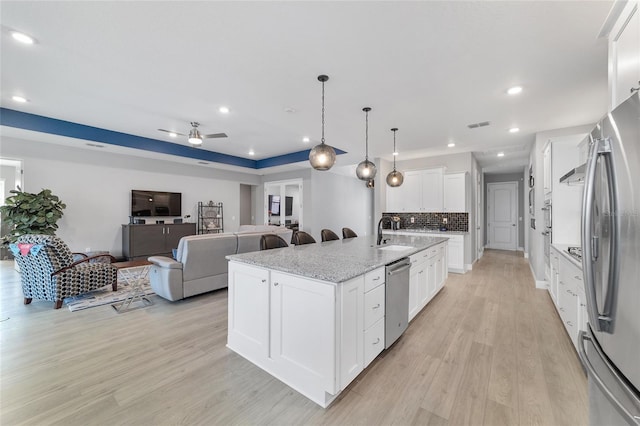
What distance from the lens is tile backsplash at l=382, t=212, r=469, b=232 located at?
613 centimetres

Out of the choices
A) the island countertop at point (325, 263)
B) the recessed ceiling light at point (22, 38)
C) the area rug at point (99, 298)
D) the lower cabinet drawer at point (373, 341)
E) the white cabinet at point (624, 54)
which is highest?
the recessed ceiling light at point (22, 38)

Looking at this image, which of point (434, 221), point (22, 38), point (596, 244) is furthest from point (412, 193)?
point (22, 38)

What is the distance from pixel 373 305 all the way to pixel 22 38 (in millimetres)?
3843

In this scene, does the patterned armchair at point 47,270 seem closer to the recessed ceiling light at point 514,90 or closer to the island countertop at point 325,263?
the island countertop at point 325,263

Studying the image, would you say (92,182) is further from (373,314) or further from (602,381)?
(602,381)

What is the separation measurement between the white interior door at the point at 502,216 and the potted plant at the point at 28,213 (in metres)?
12.0

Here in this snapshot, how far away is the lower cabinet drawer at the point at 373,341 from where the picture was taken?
2039mm

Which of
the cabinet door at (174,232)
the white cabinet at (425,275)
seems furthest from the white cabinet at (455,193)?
the cabinet door at (174,232)

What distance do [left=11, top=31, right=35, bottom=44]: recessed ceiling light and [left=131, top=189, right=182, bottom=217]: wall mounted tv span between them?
4.81 metres

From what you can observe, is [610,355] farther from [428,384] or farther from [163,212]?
[163,212]

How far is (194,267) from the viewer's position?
3744 millimetres

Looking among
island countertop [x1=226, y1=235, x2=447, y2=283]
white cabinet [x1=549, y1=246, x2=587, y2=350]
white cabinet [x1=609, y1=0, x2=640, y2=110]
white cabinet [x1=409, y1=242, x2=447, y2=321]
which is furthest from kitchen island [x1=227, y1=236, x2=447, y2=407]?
white cabinet [x1=609, y1=0, x2=640, y2=110]

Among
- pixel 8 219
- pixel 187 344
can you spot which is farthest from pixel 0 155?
pixel 187 344

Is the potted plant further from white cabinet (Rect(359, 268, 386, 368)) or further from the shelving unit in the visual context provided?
white cabinet (Rect(359, 268, 386, 368))
